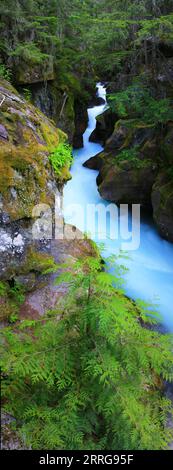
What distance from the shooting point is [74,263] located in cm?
484

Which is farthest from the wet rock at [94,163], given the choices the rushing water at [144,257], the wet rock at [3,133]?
the wet rock at [3,133]

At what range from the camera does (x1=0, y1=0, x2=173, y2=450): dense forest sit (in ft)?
10.5

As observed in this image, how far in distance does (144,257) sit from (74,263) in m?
5.35

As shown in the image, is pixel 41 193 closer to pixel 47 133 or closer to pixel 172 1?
pixel 47 133

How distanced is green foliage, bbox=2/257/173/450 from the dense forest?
0.4 inches

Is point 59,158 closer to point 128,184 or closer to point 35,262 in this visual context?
point 35,262

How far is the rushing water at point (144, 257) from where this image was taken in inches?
333

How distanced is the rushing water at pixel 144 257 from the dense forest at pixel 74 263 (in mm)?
456

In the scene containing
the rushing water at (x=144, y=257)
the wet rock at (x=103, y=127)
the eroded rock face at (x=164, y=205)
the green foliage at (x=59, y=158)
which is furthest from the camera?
the wet rock at (x=103, y=127)

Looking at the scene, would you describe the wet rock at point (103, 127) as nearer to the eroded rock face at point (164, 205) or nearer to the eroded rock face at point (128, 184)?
the eroded rock face at point (128, 184)

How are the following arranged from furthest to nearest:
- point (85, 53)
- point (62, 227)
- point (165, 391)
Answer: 1. point (85, 53)
2. point (62, 227)
3. point (165, 391)

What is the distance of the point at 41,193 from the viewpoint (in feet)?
21.1

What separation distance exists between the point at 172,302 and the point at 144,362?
17.2 ft
